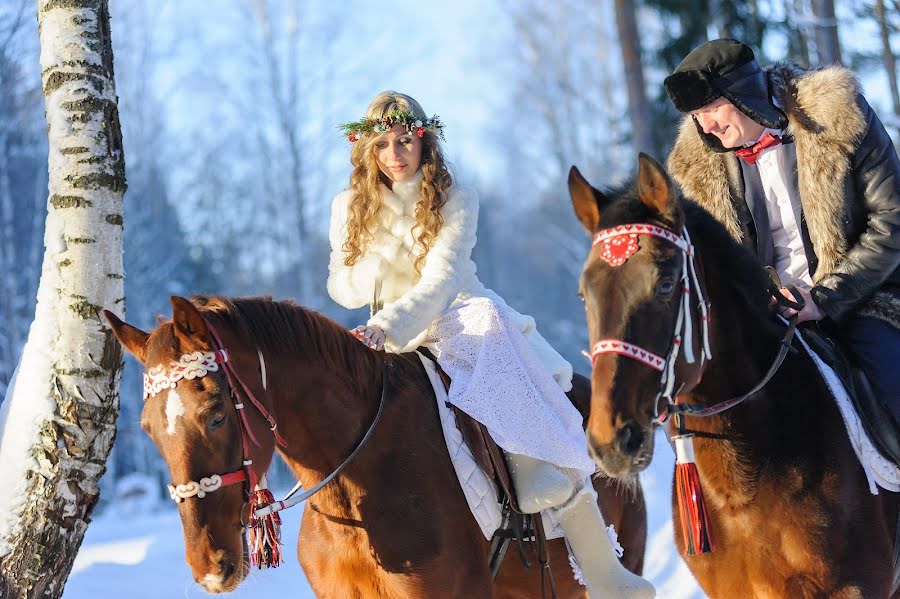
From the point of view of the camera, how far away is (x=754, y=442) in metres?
3.10

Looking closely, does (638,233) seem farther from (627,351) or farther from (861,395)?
(861,395)

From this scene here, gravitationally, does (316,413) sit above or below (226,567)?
above

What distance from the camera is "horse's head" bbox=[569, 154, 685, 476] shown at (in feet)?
8.48

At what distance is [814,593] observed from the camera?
3.02m

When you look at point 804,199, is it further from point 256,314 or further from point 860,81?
point 256,314

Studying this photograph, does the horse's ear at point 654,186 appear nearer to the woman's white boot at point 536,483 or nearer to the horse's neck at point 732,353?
the horse's neck at point 732,353

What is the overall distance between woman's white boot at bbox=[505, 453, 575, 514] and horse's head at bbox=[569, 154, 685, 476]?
1.32 m

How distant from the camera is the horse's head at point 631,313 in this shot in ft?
8.48

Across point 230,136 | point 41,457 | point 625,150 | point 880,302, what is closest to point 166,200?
point 230,136

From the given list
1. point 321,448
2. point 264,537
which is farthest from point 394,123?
point 264,537

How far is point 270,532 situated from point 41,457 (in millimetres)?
1268

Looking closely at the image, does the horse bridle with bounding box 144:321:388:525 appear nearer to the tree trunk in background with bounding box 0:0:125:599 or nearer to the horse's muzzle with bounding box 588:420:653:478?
the tree trunk in background with bounding box 0:0:125:599

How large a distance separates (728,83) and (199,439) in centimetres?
226

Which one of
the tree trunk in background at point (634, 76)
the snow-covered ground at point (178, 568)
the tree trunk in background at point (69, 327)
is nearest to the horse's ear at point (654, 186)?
the snow-covered ground at point (178, 568)
